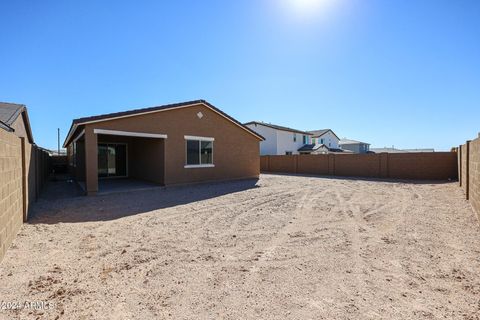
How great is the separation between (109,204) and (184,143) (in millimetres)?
4895

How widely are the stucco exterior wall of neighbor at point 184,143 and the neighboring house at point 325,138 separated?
83.4ft

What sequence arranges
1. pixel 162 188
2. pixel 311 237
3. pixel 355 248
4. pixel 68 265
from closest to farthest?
pixel 68 265 < pixel 355 248 < pixel 311 237 < pixel 162 188

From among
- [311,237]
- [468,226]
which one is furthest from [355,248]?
[468,226]

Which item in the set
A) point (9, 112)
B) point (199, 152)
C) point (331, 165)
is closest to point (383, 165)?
point (331, 165)

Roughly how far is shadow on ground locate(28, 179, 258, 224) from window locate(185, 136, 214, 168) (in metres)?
2.14

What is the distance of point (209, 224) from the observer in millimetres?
5996

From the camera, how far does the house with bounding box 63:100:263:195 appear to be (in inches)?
390

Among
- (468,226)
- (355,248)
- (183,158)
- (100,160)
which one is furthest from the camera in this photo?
(100,160)

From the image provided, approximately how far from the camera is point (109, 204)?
26.9 ft

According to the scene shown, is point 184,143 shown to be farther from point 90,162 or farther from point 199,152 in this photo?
point 90,162

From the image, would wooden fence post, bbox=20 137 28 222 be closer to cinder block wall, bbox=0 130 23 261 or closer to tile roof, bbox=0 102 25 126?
cinder block wall, bbox=0 130 23 261

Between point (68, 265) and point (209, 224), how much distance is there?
288 centimetres

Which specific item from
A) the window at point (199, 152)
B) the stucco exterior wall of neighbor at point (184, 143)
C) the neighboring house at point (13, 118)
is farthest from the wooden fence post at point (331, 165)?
the neighboring house at point (13, 118)

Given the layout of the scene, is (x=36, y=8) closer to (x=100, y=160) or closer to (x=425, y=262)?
(x=100, y=160)
